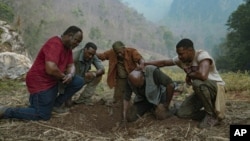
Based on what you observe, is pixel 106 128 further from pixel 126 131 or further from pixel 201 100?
pixel 201 100

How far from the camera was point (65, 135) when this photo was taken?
4.01 meters

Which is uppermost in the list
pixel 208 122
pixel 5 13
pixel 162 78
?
pixel 5 13

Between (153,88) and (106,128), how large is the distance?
0.81 meters

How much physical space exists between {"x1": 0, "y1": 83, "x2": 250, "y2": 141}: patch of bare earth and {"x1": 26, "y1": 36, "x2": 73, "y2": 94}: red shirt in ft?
1.53

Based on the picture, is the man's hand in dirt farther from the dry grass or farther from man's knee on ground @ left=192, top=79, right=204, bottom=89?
man's knee on ground @ left=192, top=79, right=204, bottom=89

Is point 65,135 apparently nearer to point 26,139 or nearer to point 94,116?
point 26,139

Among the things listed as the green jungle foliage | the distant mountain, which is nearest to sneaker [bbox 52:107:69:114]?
the green jungle foliage

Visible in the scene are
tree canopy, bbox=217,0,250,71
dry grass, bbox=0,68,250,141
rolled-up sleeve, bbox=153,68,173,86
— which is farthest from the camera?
tree canopy, bbox=217,0,250,71

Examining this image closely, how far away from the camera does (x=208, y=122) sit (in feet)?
13.7

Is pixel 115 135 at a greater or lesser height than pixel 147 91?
lesser

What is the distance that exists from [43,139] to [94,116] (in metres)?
1.26

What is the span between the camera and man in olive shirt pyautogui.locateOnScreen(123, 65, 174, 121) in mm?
4391

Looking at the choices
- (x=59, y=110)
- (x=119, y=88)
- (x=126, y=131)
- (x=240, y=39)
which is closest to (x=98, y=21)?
(x=240, y=39)

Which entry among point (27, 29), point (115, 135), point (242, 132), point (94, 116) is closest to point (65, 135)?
point (115, 135)
